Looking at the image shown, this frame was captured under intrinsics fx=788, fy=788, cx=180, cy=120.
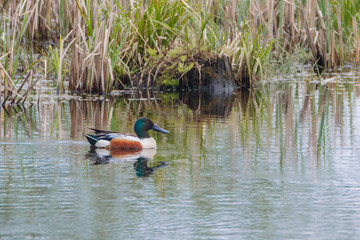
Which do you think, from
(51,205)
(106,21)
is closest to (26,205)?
(51,205)

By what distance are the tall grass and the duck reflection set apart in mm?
3159

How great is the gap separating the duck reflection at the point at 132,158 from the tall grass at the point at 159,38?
3.16 meters

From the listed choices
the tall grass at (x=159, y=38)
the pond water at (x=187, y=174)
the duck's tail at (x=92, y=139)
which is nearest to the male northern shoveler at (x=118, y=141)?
the duck's tail at (x=92, y=139)

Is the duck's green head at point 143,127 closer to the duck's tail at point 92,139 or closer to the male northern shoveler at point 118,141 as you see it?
the male northern shoveler at point 118,141

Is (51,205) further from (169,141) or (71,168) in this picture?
(169,141)

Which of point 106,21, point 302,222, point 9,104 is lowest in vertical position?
point 302,222

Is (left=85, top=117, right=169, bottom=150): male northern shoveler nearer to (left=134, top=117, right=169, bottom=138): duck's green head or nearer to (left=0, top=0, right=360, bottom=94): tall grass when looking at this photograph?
(left=134, top=117, right=169, bottom=138): duck's green head

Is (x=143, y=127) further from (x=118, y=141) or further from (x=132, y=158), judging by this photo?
(x=132, y=158)

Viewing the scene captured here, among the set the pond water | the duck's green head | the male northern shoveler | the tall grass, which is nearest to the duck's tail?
the male northern shoveler

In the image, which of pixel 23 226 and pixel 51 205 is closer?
pixel 23 226

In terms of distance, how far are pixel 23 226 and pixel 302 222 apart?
2.04 m

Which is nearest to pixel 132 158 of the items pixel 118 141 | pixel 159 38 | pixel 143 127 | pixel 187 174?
pixel 118 141

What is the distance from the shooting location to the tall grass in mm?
12680

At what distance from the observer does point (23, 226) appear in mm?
5641
